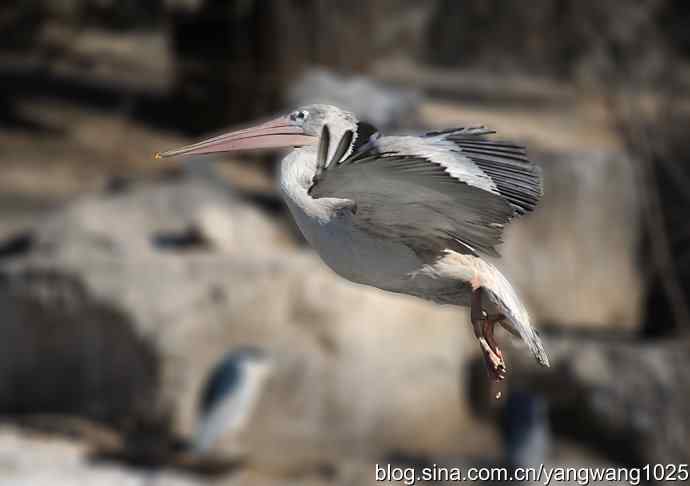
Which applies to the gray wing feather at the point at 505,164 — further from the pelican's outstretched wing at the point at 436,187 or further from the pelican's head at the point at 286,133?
the pelican's head at the point at 286,133

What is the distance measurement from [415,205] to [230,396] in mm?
5583

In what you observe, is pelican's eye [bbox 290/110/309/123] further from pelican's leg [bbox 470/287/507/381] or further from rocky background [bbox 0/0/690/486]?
rocky background [bbox 0/0/690/486]

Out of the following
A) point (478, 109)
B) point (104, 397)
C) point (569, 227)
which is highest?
point (478, 109)

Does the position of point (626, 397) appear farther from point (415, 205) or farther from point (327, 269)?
point (415, 205)

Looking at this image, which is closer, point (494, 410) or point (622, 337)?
point (494, 410)

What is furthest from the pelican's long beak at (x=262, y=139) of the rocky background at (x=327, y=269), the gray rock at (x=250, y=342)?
the gray rock at (x=250, y=342)

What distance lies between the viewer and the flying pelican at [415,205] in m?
2.97

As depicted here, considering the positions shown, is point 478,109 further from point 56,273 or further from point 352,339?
point 56,273

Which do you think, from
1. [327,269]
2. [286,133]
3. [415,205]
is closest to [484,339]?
[415,205]

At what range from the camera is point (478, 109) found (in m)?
12.1

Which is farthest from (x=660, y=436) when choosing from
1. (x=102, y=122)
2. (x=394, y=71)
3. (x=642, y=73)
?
(x=102, y=122)

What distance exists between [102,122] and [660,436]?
707 centimetres

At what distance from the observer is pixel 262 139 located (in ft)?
11.4

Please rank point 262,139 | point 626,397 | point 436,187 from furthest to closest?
point 626,397 < point 262,139 < point 436,187
